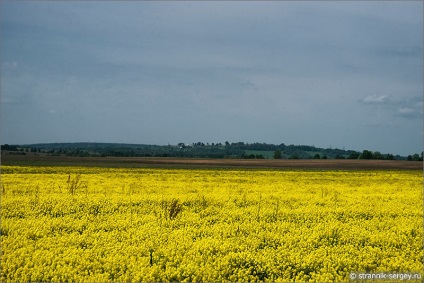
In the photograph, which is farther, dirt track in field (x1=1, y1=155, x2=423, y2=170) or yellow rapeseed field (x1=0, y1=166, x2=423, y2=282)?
dirt track in field (x1=1, y1=155, x2=423, y2=170)

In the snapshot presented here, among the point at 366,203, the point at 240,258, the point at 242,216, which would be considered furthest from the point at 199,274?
the point at 366,203

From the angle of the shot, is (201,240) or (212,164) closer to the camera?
(201,240)

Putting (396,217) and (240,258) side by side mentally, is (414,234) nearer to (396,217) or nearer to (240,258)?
(396,217)

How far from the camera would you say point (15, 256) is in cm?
1031

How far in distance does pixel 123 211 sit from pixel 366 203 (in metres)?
10.7

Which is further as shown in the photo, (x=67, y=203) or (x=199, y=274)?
(x=67, y=203)

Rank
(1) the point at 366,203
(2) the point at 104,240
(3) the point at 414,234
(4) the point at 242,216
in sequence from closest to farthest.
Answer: (2) the point at 104,240 → (3) the point at 414,234 → (4) the point at 242,216 → (1) the point at 366,203

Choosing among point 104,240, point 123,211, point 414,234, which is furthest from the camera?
point 123,211

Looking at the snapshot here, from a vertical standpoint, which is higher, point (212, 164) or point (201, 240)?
point (212, 164)

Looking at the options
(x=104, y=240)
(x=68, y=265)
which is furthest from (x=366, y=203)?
(x=68, y=265)

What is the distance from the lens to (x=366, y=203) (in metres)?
20.0

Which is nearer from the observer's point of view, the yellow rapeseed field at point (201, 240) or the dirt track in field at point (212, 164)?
the yellow rapeseed field at point (201, 240)

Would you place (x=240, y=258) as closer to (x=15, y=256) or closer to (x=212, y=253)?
(x=212, y=253)

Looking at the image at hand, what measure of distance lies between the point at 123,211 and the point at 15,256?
6.82m
